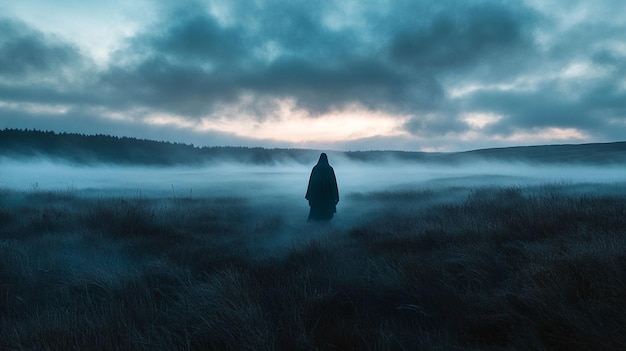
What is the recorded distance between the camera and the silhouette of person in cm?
1143

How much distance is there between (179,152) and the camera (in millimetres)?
83500

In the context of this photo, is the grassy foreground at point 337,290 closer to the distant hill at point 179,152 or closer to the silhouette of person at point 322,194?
the silhouette of person at point 322,194

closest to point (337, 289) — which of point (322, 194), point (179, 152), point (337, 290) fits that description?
point (337, 290)

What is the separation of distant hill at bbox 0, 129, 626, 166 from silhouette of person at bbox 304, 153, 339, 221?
54.5 meters

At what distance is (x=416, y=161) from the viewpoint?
79.4m

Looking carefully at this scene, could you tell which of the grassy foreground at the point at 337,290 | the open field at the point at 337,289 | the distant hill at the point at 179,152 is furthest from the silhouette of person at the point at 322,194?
the distant hill at the point at 179,152

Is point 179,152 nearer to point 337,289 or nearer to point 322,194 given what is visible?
point 322,194

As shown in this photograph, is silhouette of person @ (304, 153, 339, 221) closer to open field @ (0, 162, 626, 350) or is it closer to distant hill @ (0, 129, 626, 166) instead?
open field @ (0, 162, 626, 350)

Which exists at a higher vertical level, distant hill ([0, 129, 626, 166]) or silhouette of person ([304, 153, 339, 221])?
distant hill ([0, 129, 626, 166])

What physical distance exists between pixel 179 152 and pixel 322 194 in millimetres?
77830

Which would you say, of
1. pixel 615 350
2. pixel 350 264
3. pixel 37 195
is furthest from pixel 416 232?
pixel 37 195

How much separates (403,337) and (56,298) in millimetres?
3905

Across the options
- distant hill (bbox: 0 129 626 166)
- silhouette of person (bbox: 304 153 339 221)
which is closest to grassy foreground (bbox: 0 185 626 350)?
silhouette of person (bbox: 304 153 339 221)

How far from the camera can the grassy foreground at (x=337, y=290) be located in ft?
9.96
